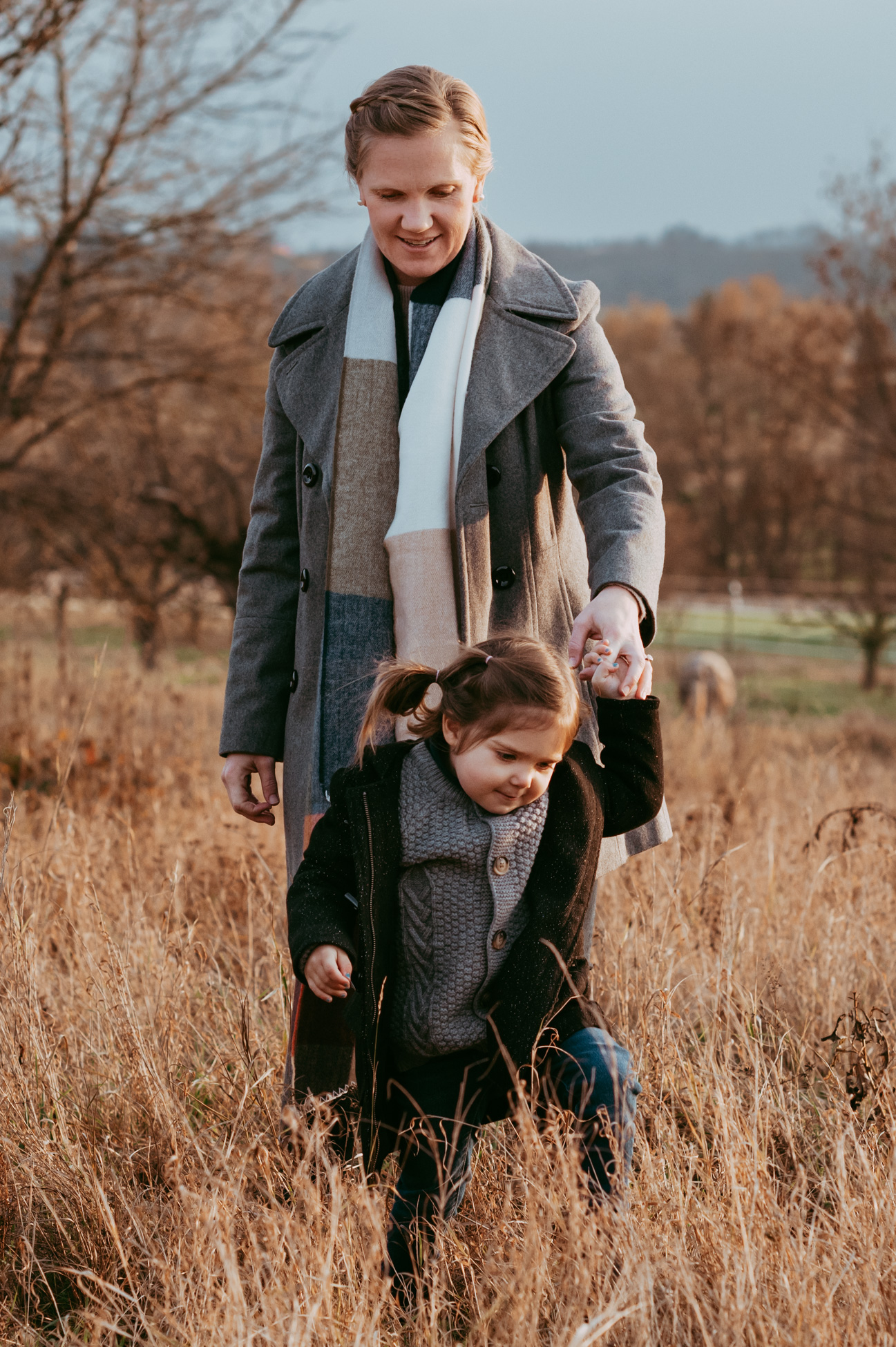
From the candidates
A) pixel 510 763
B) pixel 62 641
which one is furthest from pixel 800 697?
pixel 510 763

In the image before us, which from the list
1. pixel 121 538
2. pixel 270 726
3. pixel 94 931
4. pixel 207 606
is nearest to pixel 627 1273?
pixel 270 726

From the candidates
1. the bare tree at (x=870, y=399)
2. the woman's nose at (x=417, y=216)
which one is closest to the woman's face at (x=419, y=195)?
the woman's nose at (x=417, y=216)

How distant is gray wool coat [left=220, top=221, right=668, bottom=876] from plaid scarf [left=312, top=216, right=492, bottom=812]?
1.3 inches

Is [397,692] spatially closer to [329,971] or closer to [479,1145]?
[329,971]

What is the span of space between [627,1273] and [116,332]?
8265 millimetres

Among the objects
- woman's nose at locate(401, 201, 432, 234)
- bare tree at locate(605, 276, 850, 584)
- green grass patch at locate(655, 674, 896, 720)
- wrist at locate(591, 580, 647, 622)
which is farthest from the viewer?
bare tree at locate(605, 276, 850, 584)

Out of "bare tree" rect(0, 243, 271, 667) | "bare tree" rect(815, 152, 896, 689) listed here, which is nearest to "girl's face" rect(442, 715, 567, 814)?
"bare tree" rect(0, 243, 271, 667)

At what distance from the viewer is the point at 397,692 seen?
6.22 feet

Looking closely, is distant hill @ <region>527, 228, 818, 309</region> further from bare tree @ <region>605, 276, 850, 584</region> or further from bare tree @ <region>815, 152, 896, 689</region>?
bare tree @ <region>815, 152, 896, 689</region>

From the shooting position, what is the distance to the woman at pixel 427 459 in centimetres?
198

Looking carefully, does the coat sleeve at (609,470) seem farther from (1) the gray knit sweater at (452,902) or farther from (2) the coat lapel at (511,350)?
(1) the gray knit sweater at (452,902)

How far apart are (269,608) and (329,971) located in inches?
33.7

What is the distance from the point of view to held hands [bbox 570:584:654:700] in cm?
178

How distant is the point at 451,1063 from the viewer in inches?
74.4
